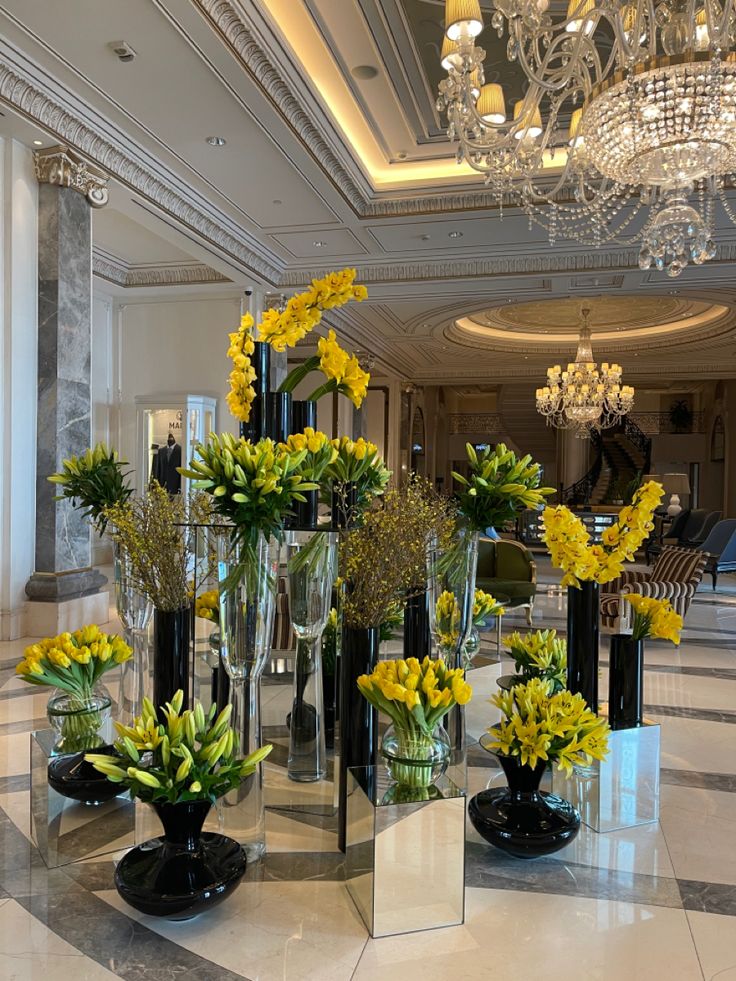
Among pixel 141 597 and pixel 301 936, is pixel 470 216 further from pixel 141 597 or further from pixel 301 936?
pixel 301 936

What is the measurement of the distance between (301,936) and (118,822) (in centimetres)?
83

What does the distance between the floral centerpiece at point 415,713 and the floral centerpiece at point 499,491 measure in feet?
1.90

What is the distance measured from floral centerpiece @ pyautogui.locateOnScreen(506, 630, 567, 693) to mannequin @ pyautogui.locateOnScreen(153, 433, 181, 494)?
7.63 metres

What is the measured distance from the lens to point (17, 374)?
211 inches

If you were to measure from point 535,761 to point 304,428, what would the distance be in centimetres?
122

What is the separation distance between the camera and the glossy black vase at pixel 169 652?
2.14 meters

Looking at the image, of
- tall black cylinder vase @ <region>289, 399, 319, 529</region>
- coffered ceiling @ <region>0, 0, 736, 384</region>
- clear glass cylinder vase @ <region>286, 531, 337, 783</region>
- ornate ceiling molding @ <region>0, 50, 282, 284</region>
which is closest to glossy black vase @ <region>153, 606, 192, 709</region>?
clear glass cylinder vase @ <region>286, 531, 337, 783</region>

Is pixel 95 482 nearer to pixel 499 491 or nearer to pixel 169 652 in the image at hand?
pixel 169 652

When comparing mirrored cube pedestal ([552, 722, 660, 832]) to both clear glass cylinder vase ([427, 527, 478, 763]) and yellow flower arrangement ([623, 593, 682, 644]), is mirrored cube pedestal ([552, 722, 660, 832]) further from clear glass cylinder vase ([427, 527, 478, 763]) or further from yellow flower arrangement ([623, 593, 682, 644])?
clear glass cylinder vase ([427, 527, 478, 763])

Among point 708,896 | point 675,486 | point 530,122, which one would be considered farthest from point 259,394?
point 675,486

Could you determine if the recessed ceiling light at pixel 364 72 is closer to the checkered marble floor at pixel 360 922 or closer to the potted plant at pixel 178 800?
the checkered marble floor at pixel 360 922

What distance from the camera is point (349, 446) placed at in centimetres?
222

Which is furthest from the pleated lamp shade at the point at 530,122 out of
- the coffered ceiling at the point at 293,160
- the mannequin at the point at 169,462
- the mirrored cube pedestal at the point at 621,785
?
the mannequin at the point at 169,462

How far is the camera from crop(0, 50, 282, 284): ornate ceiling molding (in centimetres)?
470
